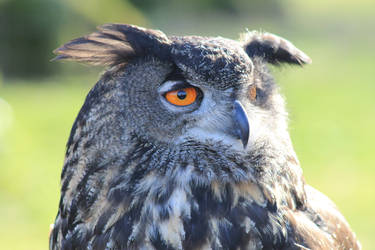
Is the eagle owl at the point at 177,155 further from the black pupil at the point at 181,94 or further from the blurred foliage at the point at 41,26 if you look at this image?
the blurred foliage at the point at 41,26

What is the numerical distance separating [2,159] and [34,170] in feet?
1.92

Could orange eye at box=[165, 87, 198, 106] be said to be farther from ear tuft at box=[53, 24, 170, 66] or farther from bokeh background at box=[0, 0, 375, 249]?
bokeh background at box=[0, 0, 375, 249]

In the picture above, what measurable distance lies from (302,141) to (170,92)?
5.50m

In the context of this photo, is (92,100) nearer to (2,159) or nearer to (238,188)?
(238,188)

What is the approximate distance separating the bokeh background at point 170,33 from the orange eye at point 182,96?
74.8 inches

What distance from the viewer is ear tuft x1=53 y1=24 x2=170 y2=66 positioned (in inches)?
83.2

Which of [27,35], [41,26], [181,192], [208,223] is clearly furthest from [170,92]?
[27,35]

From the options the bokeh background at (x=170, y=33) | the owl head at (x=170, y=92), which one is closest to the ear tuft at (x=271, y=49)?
the owl head at (x=170, y=92)

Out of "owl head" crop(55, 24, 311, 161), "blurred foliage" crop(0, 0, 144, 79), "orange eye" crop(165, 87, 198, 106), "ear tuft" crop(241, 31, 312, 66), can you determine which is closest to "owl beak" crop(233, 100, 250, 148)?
"owl head" crop(55, 24, 311, 161)

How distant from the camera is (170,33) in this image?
9641mm

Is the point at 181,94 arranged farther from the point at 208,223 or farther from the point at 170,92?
the point at 208,223

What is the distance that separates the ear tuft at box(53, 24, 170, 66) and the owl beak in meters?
0.34

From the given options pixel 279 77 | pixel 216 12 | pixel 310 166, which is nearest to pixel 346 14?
pixel 216 12

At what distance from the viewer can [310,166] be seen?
668cm
